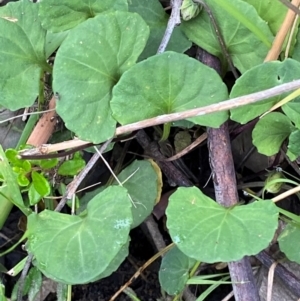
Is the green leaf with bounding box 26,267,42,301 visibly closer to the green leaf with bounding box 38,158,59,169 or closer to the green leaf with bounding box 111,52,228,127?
the green leaf with bounding box 38,158,59,169

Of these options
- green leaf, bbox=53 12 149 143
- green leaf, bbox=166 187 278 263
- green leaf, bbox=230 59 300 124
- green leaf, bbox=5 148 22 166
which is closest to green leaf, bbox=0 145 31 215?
green leaf, bbox=5 148 22 166

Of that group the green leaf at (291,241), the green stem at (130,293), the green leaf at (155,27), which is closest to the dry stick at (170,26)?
the green leaf at (155,27)

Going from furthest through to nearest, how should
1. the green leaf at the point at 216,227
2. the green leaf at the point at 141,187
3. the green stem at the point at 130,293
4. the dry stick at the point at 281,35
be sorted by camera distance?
the green stem at the point at 130,293, the green leaf at the point at 141,187, the dry stick at the point at 281,35, the green leaf at the point at 216,227

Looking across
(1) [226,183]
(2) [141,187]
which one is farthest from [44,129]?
(1) [226,183]

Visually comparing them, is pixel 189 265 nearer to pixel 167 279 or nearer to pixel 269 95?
pixel 167 279

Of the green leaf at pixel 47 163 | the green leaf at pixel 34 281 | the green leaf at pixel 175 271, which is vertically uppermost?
the green leaf at pixel 47 163

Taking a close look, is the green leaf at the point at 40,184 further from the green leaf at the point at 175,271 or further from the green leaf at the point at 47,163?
the green leaf at the point at 175,271

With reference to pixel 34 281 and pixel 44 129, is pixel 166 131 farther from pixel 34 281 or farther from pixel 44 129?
pixel 34 281
